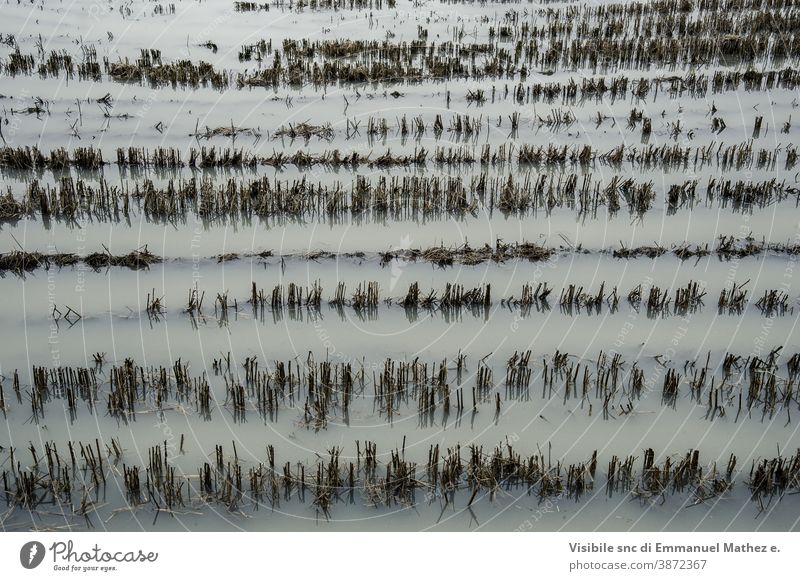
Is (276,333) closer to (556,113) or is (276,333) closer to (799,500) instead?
(799,500)

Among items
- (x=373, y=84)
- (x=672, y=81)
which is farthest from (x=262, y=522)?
(x=672, y=81)
